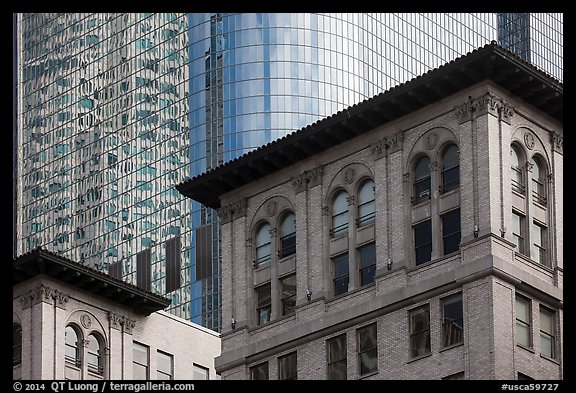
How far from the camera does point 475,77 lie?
88312 millimetres

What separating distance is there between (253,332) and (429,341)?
11.1 meters

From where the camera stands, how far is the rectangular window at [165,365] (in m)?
107

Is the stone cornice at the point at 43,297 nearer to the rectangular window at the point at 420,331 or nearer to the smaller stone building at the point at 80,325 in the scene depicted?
the smaller stone building at the point at 80,325

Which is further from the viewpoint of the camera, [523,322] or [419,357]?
[419,357]

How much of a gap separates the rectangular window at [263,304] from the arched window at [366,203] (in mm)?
6082

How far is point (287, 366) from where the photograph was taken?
92.3m

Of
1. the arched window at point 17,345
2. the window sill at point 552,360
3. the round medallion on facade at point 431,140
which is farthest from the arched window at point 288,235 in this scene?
the arched window at point 17,345

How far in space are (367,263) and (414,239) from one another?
285 cm

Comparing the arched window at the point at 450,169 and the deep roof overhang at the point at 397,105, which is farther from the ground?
the deep roof overhang at the point at 397,105

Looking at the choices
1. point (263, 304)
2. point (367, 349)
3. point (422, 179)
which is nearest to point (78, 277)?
point (263, 304)

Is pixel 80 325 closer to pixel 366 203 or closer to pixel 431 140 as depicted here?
pixel 366 203
